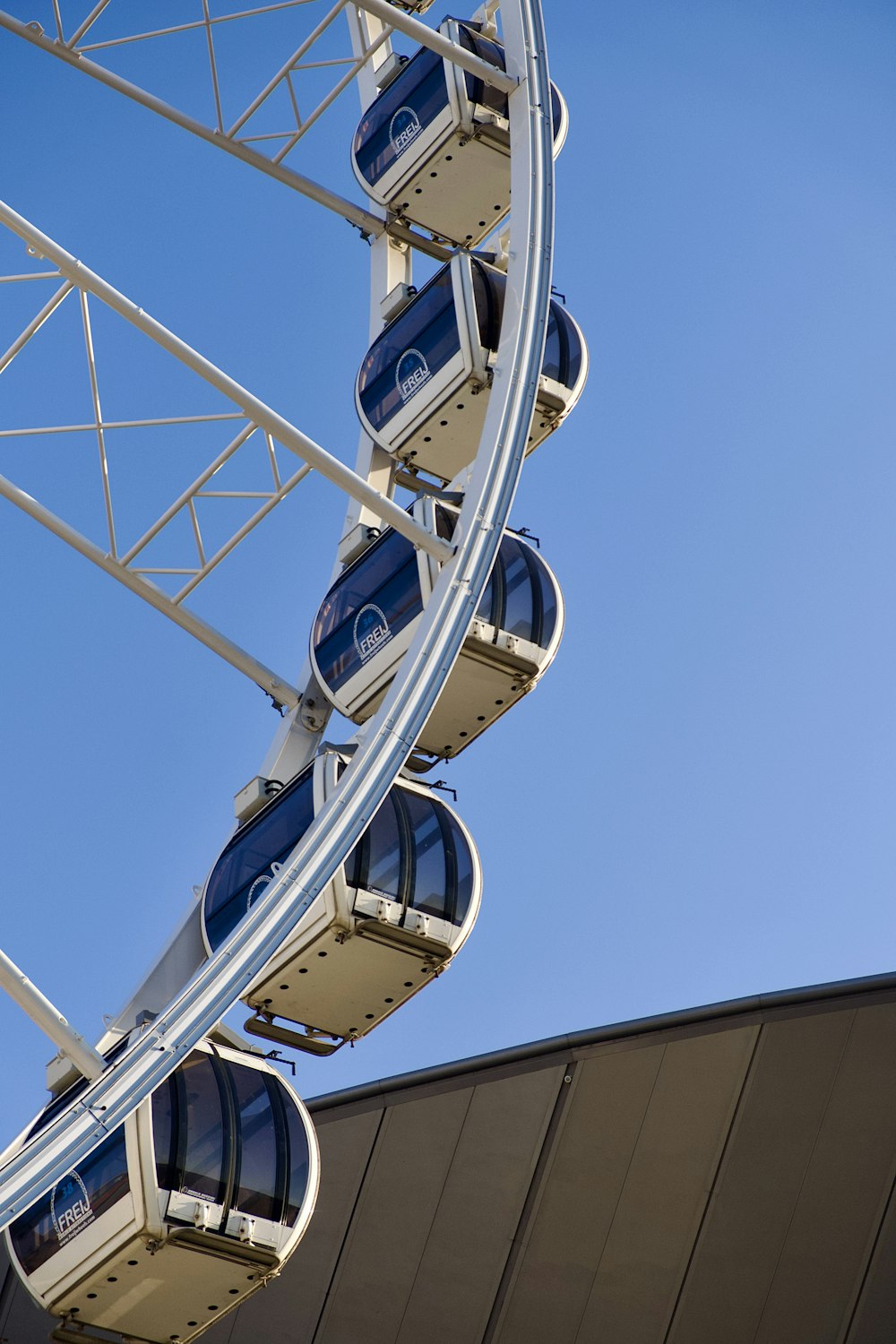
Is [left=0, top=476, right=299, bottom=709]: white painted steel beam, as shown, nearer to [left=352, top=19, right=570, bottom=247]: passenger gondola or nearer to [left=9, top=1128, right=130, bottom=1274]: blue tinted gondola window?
[left=9, top=1128, right=130, bottom=1274]: blue tinted gondola window

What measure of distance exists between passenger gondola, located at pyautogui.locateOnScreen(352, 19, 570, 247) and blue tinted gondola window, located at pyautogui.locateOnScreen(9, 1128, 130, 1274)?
8.78 m

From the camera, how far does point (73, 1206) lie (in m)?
10.5

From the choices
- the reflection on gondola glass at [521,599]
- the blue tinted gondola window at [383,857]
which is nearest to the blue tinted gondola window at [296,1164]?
the blue tinted gondola window at [383,857]

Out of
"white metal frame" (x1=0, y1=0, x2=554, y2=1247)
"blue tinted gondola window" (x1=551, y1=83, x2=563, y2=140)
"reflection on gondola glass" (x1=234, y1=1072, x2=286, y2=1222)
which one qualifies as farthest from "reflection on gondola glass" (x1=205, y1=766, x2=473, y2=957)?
"blue tinted gondola window" (x1=551, y1=83, x2=563, y2=140)

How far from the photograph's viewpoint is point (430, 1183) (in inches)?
660

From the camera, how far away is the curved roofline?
16359mm

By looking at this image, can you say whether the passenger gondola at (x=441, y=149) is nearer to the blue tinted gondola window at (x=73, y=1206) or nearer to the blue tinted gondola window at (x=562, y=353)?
the blue tinted gondola window at (x=562, y=353)

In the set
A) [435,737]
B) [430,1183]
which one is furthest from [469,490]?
[430,1183]

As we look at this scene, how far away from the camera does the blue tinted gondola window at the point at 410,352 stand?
1410cm

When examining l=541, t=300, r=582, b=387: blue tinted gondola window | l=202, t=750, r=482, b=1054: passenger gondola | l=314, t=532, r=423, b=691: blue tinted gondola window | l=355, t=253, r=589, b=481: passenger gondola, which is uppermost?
l=541, t=300, r=582, b=387: blue tinted gondola window

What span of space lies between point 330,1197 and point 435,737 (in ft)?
19.2

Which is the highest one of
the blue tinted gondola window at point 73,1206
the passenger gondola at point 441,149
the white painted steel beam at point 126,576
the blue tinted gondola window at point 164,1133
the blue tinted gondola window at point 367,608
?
the passenger gondola at point 441,149

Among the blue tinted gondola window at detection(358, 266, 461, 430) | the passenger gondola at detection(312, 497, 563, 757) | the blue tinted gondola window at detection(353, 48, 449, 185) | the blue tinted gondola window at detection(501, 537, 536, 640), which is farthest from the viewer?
the blue tinted gondola window at detection(353, 48, 449, 185)

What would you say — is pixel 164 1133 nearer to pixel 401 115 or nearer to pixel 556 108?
pixel 401 115
